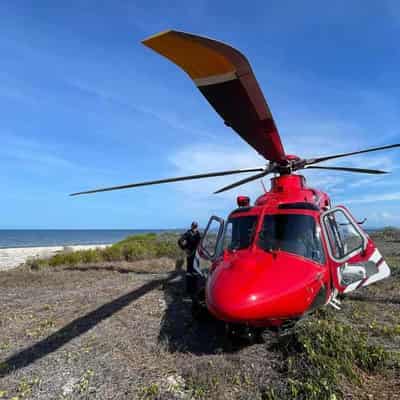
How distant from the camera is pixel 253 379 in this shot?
3.41 metres

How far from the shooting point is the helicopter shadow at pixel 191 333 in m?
4.41

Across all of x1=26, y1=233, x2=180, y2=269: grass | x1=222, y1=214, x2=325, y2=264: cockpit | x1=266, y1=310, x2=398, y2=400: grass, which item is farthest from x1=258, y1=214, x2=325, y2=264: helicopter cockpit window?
x1=26, y1=233, x2=180, y2=269: grass

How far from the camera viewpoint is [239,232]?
501 centimetres

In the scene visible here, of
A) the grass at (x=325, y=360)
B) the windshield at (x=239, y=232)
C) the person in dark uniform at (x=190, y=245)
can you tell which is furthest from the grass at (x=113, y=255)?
the grass at (x=325, y=360)

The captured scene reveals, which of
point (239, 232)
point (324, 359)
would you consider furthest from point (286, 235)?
point (324, 359)

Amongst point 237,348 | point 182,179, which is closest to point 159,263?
point 182,179

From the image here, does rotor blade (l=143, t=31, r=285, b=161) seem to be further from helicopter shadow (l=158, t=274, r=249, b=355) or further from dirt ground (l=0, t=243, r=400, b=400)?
helicopter shadow (l=158, t=274, r=249, b=355)

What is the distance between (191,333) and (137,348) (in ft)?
3.21

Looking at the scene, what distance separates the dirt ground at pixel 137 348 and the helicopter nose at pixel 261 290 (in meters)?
0.68

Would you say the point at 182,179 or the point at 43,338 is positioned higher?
the point at 182,179

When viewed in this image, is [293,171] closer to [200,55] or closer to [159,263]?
[200,55]

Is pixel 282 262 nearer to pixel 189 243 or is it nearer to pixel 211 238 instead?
pixel 211 238

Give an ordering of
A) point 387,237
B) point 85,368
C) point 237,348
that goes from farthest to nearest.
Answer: point 387,237 < point 237,348 < point 85,368

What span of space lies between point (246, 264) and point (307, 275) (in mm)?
756
